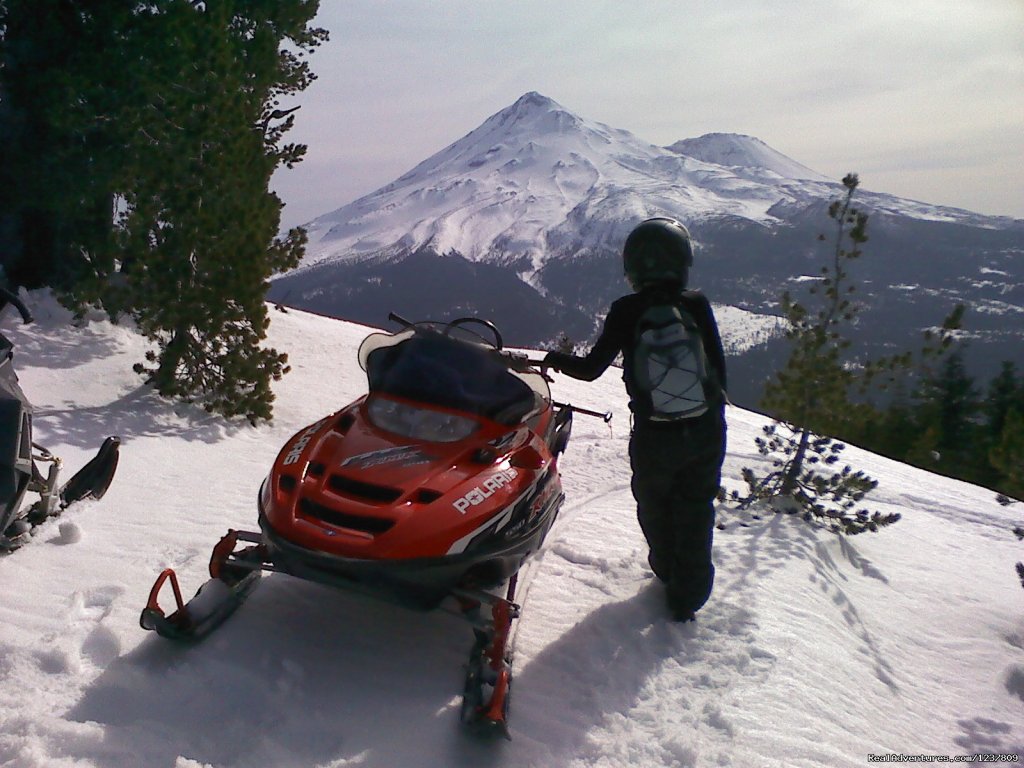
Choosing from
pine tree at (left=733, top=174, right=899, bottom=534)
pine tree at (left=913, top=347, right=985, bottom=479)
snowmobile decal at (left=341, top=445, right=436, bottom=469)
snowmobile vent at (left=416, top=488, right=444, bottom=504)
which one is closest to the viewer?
snowmobile vent at (left=416, top=488, right=444, bottom=504)

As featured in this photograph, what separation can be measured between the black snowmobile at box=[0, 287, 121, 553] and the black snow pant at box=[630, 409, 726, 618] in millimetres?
3330

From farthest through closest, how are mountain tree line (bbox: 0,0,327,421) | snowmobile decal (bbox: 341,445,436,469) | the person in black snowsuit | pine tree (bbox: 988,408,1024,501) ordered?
mountain tree line (bbox: 0,0,327,421)
pine tree (bbox: 988,408,1024,501)
the person in black snowsuit
snowmobile decal (bbox: 341,445,436,469)

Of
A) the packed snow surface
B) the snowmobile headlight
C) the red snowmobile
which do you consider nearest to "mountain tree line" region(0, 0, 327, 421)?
the packed snow surface

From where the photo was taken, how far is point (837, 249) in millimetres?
7023

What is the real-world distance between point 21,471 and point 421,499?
2.24m

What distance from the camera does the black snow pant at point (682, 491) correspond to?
398 centimetres

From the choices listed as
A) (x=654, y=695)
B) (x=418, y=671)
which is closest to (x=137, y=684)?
(x=418, y=671)

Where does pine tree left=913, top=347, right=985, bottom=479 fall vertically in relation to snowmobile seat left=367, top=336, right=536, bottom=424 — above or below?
below

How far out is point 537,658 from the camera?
12.6 feet

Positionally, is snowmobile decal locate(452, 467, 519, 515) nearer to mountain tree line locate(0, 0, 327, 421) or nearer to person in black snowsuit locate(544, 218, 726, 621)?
person in black snowsuit locate(544, 218, 726, 621)

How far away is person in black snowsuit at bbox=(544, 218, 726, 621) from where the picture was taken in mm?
3998

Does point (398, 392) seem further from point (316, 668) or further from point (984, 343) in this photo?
point (984, 343)

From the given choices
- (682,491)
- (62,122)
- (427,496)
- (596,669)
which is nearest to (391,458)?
(427,496)

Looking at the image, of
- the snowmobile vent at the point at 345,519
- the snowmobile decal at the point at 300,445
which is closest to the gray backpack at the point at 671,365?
the snowmobile vent at the point at 345,519
